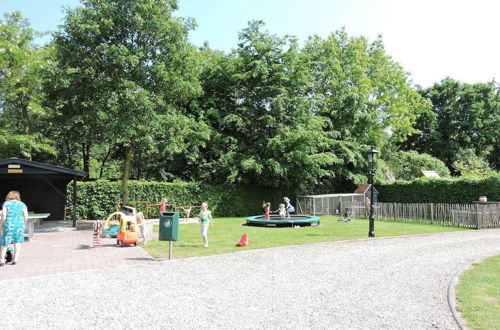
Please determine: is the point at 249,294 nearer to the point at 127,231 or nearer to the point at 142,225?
the point at 127,231

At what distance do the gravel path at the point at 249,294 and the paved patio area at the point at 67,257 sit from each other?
2.62 ft

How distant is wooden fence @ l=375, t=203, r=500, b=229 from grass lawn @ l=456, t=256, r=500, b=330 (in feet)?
35.7

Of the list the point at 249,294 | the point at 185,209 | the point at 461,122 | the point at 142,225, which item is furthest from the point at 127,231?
the point at 461,122

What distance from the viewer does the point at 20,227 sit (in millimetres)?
10539

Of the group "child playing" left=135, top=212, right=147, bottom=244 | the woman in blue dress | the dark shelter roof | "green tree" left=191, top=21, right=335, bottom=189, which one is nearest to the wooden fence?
"green tree" left=191, top=21, right=335, bottom=189

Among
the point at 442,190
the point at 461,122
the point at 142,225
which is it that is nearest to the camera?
the point at 142,225

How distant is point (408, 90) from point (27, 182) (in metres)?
36.8

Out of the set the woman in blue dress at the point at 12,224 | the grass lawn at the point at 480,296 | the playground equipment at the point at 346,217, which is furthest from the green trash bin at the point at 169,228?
the playground equipment at the point at 346,217

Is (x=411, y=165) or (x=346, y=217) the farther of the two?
(x=411, y=165)

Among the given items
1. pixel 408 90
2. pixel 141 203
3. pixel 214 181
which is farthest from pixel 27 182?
pixel 408 90

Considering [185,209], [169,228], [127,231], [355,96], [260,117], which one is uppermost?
[355,96]

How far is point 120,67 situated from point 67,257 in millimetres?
12603

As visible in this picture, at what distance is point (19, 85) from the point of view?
27.9 metres

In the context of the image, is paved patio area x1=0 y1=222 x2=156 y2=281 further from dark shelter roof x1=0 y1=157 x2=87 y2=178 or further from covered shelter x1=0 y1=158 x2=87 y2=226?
covered shelter x1=0 y1=158 x2=87 y2=226
